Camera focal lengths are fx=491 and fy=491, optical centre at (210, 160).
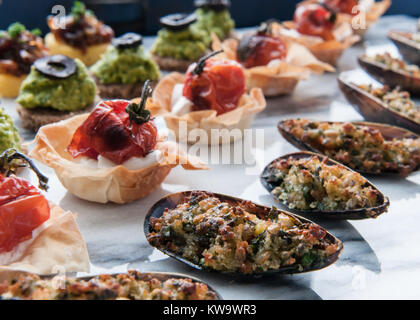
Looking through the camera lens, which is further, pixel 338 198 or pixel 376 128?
pixel 376 128

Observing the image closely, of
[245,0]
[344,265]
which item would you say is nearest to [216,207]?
[344,265]

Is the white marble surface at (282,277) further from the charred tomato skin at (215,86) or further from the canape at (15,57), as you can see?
the canape at (15,57)

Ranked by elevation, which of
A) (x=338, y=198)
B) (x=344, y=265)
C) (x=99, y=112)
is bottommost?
(x=344, y=265)

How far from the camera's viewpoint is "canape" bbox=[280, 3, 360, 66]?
4539 mm

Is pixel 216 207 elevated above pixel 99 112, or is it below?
below

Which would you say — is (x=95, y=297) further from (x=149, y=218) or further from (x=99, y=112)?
(x=99, y=112)

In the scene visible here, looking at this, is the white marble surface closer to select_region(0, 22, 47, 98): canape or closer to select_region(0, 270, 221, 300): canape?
select_region(0, 270, 221, 300): canape

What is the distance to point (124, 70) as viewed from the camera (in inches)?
153

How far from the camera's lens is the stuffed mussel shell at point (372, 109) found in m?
3.15

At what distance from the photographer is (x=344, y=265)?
213cm

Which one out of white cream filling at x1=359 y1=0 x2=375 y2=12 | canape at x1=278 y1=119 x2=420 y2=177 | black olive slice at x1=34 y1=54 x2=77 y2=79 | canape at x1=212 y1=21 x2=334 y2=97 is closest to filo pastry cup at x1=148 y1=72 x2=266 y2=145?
canape at x1=278 y1=119 x2=420 y2=177
